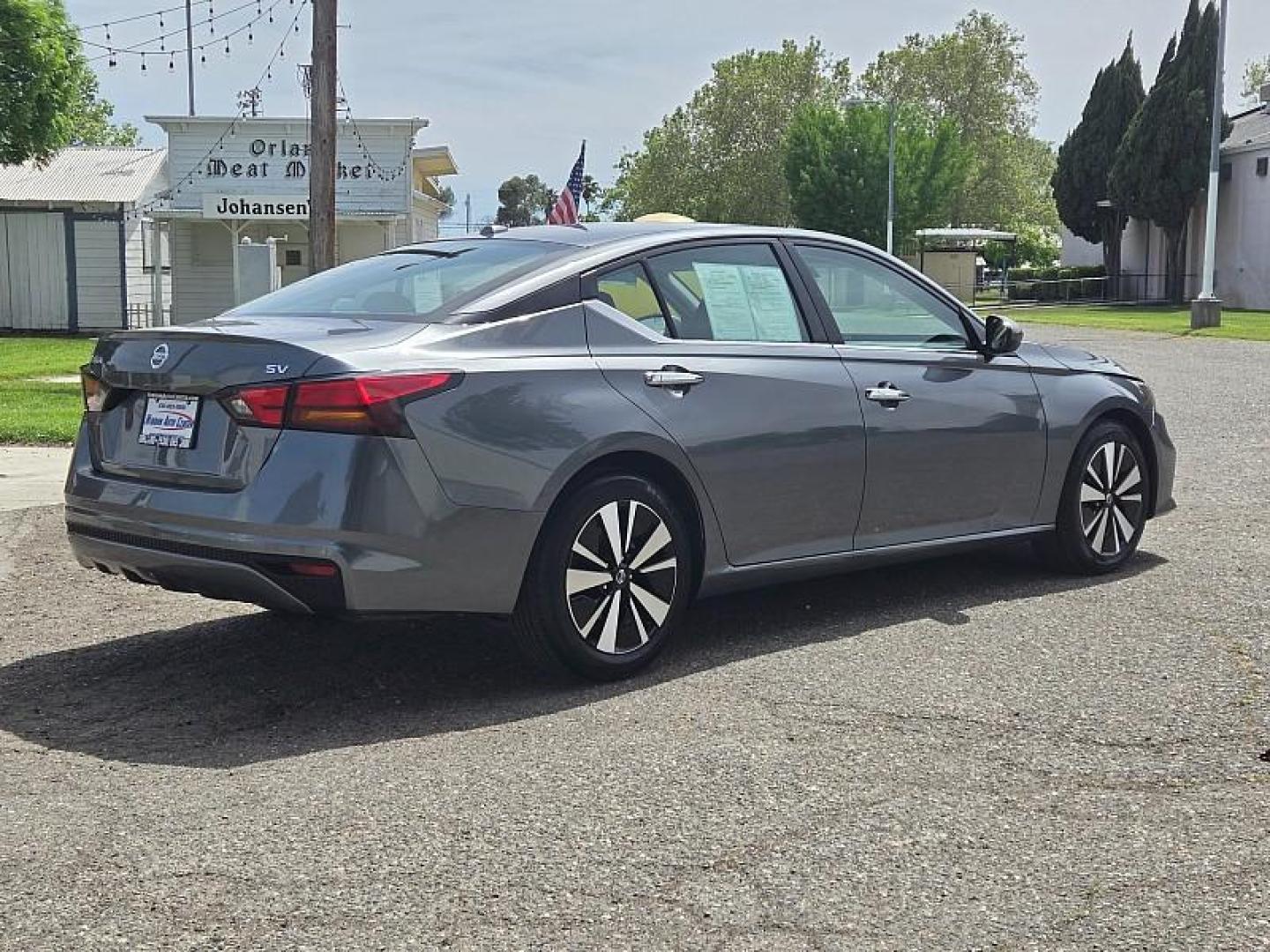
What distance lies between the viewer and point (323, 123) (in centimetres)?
1527

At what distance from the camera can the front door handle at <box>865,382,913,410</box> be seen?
6.10 m

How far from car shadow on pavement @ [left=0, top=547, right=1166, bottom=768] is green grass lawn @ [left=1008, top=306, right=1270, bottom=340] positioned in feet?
85.5

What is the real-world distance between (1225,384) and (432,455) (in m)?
16.0

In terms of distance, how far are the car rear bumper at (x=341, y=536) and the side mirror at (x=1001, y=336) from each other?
8.35ft

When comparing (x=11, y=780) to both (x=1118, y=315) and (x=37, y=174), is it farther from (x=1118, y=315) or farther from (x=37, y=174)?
(x=1118, y=315)

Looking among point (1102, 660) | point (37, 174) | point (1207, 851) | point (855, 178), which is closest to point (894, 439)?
point (1102, 660)

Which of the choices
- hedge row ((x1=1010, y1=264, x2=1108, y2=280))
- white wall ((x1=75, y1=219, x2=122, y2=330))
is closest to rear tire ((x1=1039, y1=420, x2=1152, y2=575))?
white wall ((x1=75, y1=219, x2=122, y2=330))

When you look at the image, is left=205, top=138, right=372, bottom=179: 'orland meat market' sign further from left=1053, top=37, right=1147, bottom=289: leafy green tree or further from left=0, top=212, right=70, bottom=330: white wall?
left=1053, top=37, right=1147, bottom=289: leafy green tree

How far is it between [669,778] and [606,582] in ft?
3.36

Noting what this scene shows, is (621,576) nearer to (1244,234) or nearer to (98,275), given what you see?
(98,275)

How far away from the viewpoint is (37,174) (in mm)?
37250

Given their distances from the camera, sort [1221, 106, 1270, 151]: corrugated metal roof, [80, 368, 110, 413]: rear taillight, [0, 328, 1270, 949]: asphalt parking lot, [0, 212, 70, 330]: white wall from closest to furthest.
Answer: [0, 328, 1270, 949]: asphalt parking lot, [80, 368, 110, 413]: rear taillight, [0, 212, 70, 330]: white wall, [1221, 106, 1270, 151]: corrugated metal roof

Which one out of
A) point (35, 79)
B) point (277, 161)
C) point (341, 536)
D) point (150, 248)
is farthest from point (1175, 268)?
point (341, 536)

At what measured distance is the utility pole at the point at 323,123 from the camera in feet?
50.2
